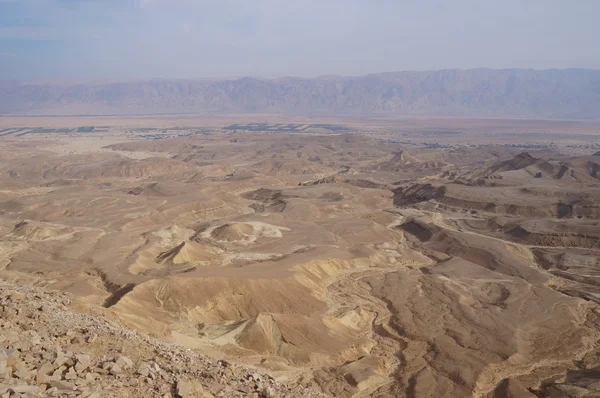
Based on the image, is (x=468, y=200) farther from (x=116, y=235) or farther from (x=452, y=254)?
(x=116, y=235)

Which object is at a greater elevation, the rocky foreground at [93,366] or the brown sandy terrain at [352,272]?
the rocky foreground at [93,366]

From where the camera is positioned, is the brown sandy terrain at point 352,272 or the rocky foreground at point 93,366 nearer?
the rocky foreground at point 93,366

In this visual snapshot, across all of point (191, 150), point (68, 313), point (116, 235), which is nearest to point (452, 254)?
point (116, 235)

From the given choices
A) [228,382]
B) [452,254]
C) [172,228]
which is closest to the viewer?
[228,382]

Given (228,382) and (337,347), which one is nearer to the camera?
(228,382)
